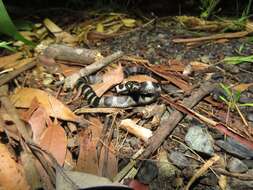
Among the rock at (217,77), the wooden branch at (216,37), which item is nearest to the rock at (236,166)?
the rock at (217,77)

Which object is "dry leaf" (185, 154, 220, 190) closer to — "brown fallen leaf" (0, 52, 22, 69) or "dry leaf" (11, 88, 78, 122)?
"dry leaf" (11, 88, 78, 122)

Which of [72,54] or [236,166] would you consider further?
[72,54]

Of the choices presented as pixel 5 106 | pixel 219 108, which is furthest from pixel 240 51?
pixel 5 106

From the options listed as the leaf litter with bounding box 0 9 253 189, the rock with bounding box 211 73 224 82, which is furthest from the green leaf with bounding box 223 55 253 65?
the rock with bounding box 211 73 224 82

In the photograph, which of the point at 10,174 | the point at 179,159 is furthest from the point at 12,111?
the point at 179,159

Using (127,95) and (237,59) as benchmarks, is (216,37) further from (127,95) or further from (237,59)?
(127,95)
